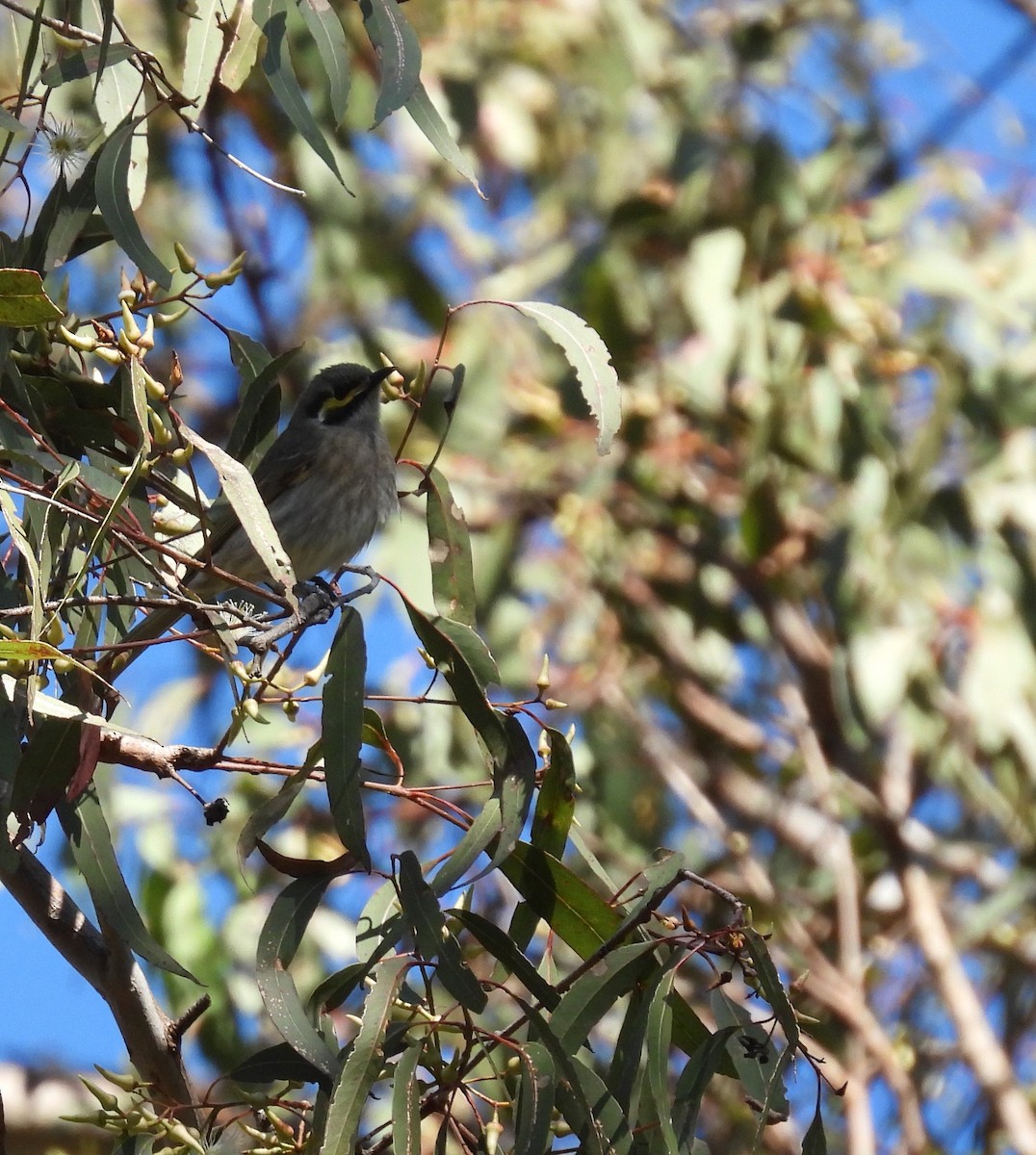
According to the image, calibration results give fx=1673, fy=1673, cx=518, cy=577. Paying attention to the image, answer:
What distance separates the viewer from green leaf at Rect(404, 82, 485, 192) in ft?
7.84

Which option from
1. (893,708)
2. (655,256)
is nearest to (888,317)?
(655,256)

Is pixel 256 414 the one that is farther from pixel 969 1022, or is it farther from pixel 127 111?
pixel 969 1022

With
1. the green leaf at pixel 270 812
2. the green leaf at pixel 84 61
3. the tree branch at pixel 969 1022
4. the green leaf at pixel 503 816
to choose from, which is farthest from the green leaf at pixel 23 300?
the tree branch at pixel 969 1022

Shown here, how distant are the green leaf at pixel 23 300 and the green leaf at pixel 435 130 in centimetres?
61

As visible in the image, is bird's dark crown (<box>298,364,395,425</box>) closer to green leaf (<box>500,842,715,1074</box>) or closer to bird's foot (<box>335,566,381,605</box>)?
bird's foot (<box>335,566,381,605</box>)

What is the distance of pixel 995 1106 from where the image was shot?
5.27 m

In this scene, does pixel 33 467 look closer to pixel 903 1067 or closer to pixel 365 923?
pixel 365 923

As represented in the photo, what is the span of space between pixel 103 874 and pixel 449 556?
678 millimetres

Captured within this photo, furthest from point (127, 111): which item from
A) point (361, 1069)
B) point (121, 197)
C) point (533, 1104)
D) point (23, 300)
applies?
point (533, 1104)

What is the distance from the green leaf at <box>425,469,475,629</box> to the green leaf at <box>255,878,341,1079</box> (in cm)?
44

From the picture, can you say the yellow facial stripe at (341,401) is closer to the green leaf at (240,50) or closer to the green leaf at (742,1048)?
the green leaf at (240,50)

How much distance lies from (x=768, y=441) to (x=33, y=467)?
10.8 ft

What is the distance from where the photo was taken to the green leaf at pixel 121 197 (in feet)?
7.90

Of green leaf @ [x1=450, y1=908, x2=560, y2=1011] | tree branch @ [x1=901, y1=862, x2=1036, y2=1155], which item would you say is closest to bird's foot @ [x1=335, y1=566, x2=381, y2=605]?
green leaf @ [x1=450, y1=908, x2=560, y2=1011]
